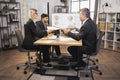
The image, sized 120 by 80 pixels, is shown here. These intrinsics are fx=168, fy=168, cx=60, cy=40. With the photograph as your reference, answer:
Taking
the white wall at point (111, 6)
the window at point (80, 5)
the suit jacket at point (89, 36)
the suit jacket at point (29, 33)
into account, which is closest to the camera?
the suit jacket at point (89, 36)

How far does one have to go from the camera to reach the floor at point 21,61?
11.7ft

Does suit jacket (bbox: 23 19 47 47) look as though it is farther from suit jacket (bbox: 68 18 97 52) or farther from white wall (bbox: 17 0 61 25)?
white wall (bbox: 17 0 61 25)

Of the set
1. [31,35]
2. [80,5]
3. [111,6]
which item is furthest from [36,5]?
[31,35]

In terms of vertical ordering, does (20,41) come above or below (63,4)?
below

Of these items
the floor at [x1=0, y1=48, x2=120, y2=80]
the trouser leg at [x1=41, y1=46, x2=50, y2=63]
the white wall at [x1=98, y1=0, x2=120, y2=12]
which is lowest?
the floor at [x1=0, y1=48, x2=120, y2=80]

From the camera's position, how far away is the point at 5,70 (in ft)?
13.0

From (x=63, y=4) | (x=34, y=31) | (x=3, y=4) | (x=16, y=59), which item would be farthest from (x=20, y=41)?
(x=63, y=4)

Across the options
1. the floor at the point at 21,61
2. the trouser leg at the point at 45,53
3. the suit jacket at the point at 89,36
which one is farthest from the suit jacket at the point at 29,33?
the suit jacket at the point at 89,36

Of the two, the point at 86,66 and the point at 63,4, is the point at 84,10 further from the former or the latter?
the point at 63,4

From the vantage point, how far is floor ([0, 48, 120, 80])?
3.55 metres

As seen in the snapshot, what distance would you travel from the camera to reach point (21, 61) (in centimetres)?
464

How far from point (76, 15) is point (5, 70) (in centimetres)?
236

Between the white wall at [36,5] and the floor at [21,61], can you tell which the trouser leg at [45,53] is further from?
the white wall at [36,5]

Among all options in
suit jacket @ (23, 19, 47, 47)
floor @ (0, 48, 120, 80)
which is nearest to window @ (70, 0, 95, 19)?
floor @ (0, 48, 120, 80)
